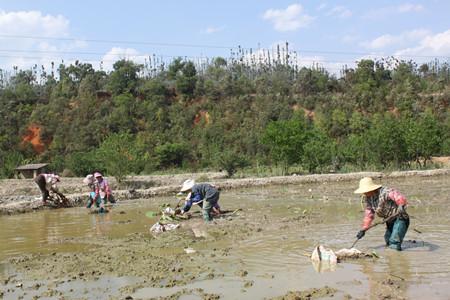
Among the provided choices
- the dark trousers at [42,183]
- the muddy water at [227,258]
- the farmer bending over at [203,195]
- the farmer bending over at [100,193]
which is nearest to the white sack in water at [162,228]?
the muddy water at [227,258]

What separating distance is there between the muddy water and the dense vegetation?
63.4 ft

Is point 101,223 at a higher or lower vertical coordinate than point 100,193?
lower

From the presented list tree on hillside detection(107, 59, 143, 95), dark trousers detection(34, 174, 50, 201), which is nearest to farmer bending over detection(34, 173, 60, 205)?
dark trousers detection(34, 174, 50, 201)

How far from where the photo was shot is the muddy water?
7.12m

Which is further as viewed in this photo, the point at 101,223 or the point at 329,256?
the point at 101,223

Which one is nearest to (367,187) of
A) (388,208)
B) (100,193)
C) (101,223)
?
(388,208)

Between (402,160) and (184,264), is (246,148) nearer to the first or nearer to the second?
(402,160)

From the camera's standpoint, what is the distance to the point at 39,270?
8969mm

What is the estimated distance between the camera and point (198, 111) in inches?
2202

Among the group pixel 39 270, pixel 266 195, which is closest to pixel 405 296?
pixel 39 270

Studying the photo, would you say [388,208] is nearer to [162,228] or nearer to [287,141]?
[162,228]

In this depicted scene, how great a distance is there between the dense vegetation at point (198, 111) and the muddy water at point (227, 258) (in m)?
19.3

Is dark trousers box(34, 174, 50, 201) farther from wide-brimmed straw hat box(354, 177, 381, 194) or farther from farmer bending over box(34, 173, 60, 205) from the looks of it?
wide-brimmed straw hat box(354, 177, 381, 194)

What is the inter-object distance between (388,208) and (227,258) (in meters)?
2.86
